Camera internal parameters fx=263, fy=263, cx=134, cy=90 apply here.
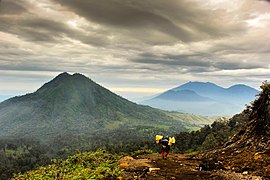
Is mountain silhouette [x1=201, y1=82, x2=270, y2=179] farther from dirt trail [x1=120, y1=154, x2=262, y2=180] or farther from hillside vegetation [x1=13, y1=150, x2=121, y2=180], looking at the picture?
hillside vegetation [x1=13, y1=150, x2=121, y2=180]

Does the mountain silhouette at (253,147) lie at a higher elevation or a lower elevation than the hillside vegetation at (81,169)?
higher

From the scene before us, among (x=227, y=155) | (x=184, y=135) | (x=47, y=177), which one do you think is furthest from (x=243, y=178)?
(x=184, y=135)

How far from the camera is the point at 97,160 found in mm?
16703

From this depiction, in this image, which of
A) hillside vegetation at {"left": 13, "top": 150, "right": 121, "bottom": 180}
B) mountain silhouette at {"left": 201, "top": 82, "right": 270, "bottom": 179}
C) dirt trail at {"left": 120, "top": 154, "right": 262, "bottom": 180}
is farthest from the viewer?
mountain silhouette at {"left": 201, "top": 82, "right": 270, "bottom": 179}

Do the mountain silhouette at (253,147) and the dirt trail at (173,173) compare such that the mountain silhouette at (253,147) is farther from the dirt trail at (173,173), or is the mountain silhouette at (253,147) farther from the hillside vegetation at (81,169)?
the hillside vegetation at (81,169)

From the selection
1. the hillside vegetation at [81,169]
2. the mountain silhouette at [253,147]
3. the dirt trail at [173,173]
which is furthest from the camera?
the mountain silhouette at [253,147]

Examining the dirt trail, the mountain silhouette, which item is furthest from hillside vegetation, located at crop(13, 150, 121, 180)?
the mountain silhouette

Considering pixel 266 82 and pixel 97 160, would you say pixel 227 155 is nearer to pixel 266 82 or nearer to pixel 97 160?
pixel 266 82

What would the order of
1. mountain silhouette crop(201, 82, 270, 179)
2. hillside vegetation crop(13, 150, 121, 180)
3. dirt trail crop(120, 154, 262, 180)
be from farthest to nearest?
mountain silhouette crop(201, 82, 270, 179) < hillside vegetation crop(13, 150, 121, 180) < dirt trail crop(120, 154, 262, 180)

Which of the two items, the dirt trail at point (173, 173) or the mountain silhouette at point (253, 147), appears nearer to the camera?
the dirt trail at point (173, 173)

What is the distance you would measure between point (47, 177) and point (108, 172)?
2813mm

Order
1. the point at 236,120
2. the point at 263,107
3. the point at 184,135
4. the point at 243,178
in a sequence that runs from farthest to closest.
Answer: the point at 184,135 → the point at 236,120 → the point at 263,107 → the point at 243,178

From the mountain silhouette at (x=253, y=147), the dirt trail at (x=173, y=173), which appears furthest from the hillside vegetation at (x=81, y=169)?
the mountain silhouette at (x=253, y=147)

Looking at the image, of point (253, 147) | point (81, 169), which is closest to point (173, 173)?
point (81, 169)
